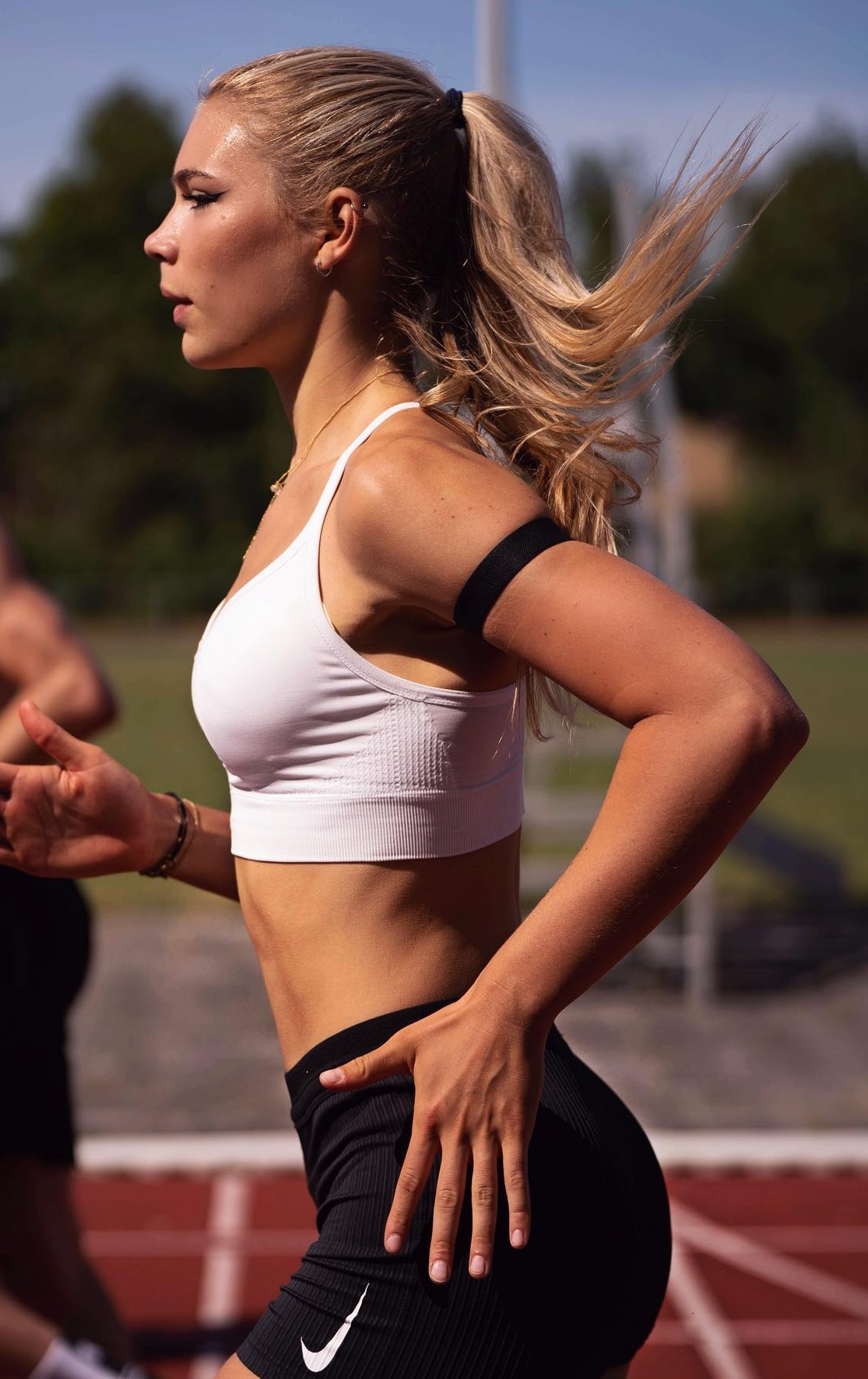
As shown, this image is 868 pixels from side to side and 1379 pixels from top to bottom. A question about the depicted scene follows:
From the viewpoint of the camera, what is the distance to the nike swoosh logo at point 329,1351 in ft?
5.05

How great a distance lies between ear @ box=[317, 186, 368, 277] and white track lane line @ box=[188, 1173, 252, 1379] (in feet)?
9.73

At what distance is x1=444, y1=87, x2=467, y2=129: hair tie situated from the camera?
1.88 m

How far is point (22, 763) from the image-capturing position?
2.91 metres

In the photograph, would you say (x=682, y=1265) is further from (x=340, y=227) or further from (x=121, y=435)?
(x=121, y=435)

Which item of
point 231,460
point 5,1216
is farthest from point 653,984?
point 231,460

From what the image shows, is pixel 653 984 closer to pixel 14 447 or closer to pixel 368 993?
pixel 368 993

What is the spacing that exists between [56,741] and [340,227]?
683 millimetres

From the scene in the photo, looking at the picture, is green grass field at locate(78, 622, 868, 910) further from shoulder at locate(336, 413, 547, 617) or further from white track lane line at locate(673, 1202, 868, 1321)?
white track lane line at locate(673, 1202, 868, 1321)

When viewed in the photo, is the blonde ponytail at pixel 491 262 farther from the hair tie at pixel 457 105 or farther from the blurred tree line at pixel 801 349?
the blurred tree line at pixel 801 349

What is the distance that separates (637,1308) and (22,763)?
1667mm

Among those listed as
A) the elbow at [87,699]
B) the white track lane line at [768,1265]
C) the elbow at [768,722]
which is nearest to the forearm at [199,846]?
the elbow at [768,722]

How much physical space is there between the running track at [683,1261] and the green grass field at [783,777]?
2.44 m

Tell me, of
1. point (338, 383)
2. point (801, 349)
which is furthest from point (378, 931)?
point (801, 349)

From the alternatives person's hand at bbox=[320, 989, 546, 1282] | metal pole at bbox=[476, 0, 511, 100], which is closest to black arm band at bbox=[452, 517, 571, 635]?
person's hand at bbox=[320, 989, 546, 1282]
